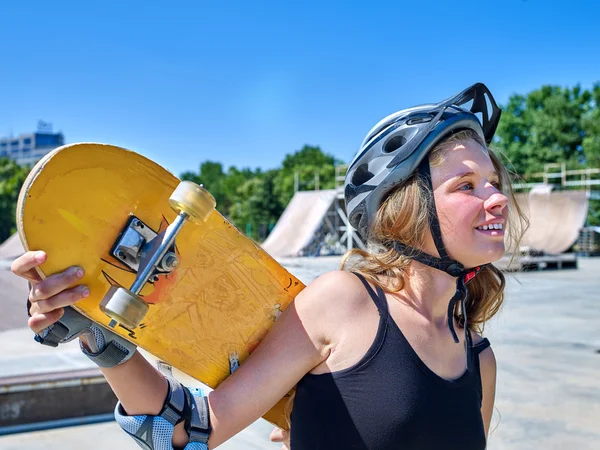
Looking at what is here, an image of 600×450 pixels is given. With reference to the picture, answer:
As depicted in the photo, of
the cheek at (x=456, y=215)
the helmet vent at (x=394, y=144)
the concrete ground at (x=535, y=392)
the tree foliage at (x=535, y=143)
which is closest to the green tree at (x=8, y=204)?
the tree foliage at (x=535, y=143)

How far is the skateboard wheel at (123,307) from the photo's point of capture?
108 centimetres

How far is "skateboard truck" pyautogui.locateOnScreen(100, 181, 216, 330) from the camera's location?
1.09 meters

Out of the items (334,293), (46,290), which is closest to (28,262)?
(46,290)

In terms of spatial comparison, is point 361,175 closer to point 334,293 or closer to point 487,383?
point 334,293

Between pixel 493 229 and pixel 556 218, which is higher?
pixel 493 229

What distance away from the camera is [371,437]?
1.40m

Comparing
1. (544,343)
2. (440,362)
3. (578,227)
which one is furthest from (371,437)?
(578,227)

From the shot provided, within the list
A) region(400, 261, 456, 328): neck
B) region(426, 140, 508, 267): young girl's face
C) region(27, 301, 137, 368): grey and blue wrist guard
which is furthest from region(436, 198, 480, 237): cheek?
region(27, 301, 137, 368): grey and blue wrist guard

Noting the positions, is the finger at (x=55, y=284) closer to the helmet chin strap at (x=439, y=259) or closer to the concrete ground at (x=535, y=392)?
the helmet chin strap at (x=439, y=259)

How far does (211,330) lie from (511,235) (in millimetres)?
1049

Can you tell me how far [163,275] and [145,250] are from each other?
14 cm

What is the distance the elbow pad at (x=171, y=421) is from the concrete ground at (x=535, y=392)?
3.72 feet

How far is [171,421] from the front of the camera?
1.34 metres

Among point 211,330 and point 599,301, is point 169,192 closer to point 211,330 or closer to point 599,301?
point 211,330
